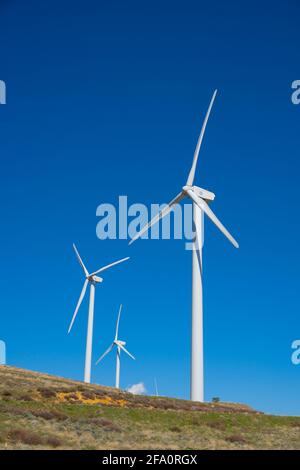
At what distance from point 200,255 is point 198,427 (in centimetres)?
3043

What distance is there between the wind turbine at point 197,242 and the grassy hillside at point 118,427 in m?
14.0

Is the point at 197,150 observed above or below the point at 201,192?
above

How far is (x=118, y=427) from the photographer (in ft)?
113

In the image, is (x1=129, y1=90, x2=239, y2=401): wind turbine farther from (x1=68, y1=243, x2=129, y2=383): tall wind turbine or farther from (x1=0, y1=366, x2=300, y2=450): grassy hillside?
(x1=68, y1=243, x2=129, y2=383): tall wind turbine

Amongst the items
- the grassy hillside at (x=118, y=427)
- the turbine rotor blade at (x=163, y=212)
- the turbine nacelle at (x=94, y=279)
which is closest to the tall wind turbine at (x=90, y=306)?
the turbine nacelle at (x=94, y=279)

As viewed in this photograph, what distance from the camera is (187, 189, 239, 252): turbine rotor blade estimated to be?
64.7 metres

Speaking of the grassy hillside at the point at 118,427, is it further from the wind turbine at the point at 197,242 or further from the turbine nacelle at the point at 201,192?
the turbine nacelle at the point at 201,192

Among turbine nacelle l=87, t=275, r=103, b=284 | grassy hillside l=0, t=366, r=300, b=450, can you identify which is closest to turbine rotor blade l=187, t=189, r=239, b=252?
grassy hillside l=0, t=366, r=300, b=450

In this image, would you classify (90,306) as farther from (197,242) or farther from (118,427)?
(118,427)

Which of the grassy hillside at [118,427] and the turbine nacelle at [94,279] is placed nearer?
the grassy hillside at [118,427]

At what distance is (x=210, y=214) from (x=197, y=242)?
450cm

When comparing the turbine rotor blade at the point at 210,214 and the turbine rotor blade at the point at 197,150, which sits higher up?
the turbine rotor blade at the point at 197,150

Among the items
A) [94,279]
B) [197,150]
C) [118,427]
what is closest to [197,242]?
[197,150]

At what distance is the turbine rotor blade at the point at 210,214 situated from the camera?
64.7 m
